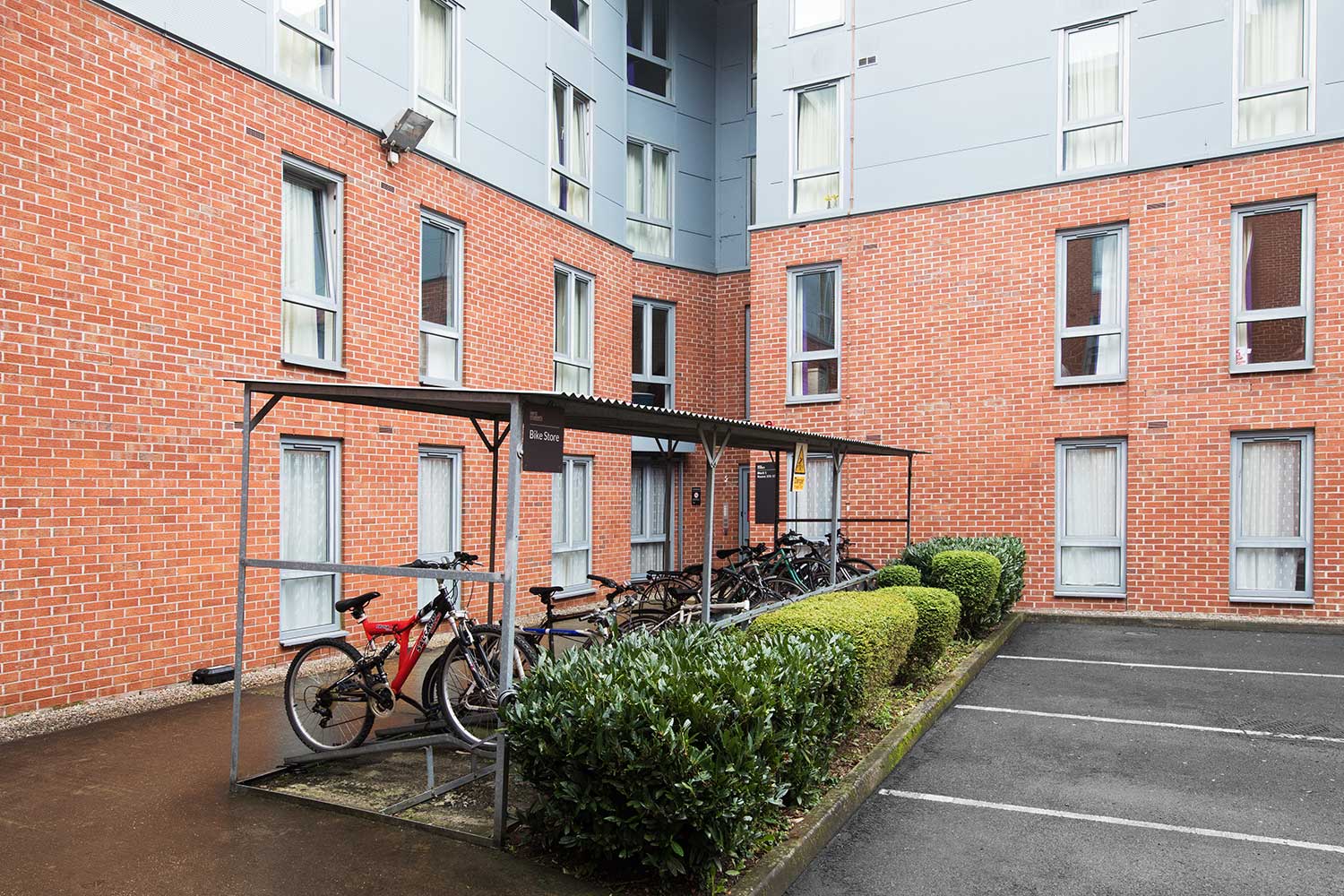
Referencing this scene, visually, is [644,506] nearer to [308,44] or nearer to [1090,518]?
[1090,518]

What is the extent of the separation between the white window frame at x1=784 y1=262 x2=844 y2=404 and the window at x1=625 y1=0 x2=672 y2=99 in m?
4.74

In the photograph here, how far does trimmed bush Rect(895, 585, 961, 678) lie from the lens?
314 inches

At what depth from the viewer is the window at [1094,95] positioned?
12.3 metres

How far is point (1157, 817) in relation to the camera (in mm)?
5203

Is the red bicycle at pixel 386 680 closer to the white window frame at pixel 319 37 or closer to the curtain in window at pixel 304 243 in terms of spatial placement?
the curtain in window at pixel 304 243

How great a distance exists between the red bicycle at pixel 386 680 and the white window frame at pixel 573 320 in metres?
7.37

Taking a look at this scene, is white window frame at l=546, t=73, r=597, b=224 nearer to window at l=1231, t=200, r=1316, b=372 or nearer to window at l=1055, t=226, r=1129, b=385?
window at l=1055, t=226, r=1129, b=385

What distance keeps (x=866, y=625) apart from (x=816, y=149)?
1016cm

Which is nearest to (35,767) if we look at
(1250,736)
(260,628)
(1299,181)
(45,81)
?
(260,628)

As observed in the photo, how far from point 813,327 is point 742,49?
6428 millimetres

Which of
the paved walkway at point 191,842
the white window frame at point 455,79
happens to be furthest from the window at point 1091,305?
the paved walkway at point 191,842

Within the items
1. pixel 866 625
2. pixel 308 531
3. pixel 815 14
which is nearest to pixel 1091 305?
pixel 815 14

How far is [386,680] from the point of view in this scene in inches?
231

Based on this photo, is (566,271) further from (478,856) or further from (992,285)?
(478,856)
